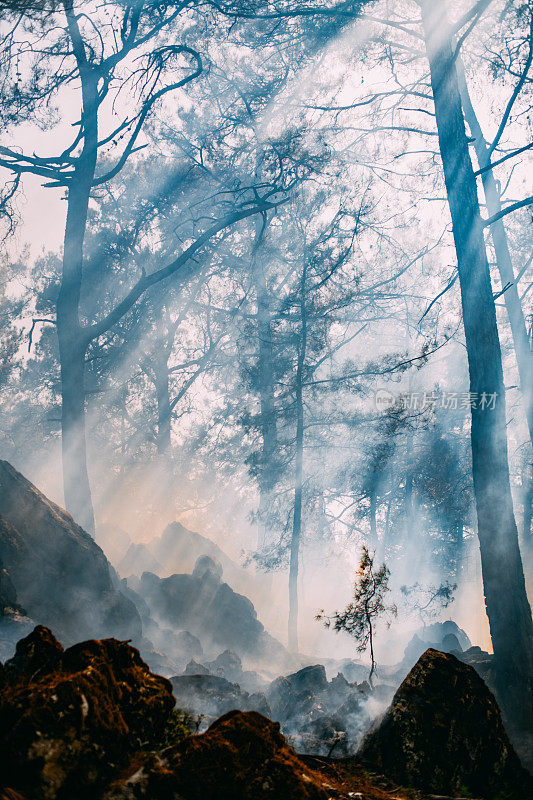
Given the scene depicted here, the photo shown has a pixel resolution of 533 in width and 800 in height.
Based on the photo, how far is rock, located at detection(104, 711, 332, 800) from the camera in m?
2.03

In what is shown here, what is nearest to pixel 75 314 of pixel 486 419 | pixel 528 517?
pixel 486 419

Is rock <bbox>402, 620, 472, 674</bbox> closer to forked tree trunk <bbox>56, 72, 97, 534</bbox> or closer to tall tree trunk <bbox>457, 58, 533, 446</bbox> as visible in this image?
tall tree trunk <bbox>457, 58, 533, 446</bbox>

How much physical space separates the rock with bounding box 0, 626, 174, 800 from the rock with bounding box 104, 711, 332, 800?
14 centimetres

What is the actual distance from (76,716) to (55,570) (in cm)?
682

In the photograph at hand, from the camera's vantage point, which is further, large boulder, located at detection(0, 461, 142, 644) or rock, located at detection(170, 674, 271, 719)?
large boulder, located at detection(0, 461, 142, 644)

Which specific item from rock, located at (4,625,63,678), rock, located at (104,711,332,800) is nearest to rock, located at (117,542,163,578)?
rock, located at (4,625,63,678)

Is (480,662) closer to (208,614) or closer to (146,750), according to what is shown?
(146,750)

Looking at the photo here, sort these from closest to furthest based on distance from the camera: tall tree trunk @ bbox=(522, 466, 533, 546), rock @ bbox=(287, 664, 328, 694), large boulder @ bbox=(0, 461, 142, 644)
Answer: large boulder @ bbox=(0, 461, 142, 644), rock @ bbox=(287, 664, 328, 694), tall tree trunk @ bbox=(522, 466, 533, 546)

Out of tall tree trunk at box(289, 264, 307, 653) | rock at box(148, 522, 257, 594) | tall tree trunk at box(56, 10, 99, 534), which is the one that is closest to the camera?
tall tree trunk at box(56, 10, 99, 534)

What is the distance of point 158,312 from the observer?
2011 centimetres

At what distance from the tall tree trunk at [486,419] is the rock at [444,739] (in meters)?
2.69

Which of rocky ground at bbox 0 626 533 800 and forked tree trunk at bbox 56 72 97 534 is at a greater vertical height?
forked tree trunk at bbox 56 72 97 534

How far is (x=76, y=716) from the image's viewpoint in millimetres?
2033

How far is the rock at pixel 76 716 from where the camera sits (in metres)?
1.83
